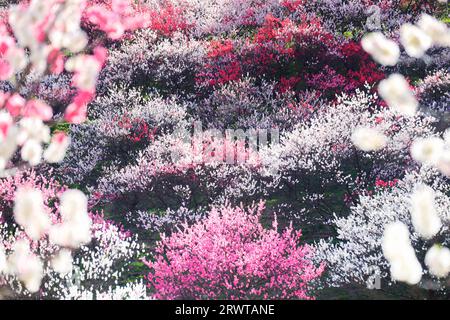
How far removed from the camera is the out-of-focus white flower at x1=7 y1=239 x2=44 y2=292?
4.75 meters

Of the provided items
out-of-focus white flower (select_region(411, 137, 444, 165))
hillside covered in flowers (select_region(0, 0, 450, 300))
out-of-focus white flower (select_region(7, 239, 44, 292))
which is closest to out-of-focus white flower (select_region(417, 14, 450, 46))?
hillside covered in flowers (select_region(0, 0, 450, 300))

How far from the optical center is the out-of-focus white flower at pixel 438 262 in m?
4.31

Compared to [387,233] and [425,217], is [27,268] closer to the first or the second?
[387,233]

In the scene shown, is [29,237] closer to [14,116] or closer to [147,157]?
[14,116]

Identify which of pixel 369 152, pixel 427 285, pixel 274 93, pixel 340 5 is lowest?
pixel 427 285

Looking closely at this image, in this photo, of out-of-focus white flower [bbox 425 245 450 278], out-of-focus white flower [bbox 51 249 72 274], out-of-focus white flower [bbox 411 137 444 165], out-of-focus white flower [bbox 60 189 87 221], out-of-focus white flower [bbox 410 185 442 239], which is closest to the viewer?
out-of-focus white flower [bbox 410 185 442 239]

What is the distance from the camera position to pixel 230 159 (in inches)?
291

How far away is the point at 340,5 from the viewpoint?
12453 mm

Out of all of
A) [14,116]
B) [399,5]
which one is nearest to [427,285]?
[14,116]

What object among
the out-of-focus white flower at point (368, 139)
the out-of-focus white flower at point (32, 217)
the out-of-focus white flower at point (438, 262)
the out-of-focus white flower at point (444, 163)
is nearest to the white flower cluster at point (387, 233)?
the out-of-focus white flower at point (438, 262)

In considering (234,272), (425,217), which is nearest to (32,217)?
(234,272)

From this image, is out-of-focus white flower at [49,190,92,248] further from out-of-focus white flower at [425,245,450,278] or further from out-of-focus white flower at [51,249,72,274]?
out-of-focus white flower at [425,245,450,278]

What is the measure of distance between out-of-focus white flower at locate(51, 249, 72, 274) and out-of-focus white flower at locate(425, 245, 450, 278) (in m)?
3.53

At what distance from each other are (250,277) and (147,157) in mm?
3648
